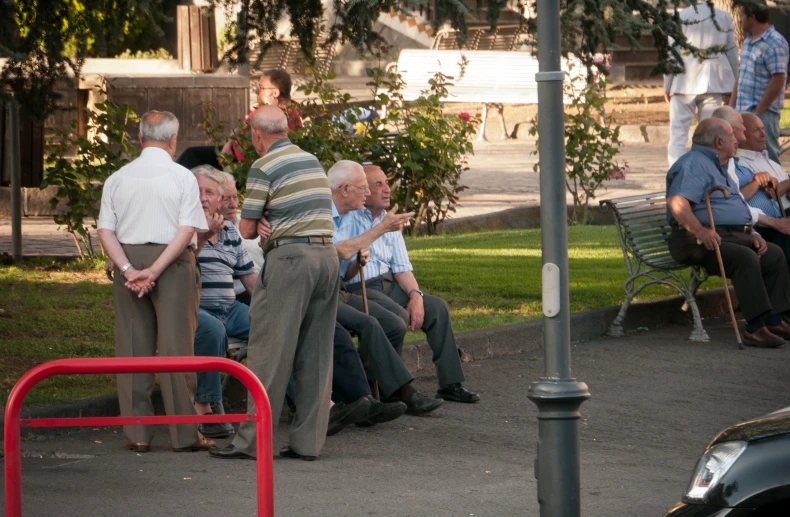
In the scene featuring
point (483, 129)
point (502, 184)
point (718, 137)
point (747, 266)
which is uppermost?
point (483, 129)

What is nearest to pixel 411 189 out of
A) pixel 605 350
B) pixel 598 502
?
pixel 605 350

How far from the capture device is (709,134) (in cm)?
1016

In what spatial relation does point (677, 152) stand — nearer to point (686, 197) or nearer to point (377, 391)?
point (686, 197)

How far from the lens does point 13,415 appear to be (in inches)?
168

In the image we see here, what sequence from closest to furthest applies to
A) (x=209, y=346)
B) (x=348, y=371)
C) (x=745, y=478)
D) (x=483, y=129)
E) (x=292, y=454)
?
(x=745, y=478), (x=292, y=454), (x=209, y=346), (x=348, y=371), (x=483, y=129)

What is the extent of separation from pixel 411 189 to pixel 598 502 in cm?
840

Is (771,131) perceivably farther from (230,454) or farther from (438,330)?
(230,454)

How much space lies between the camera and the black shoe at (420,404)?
7.76 m

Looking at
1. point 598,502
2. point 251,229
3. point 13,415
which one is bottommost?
point 598,502

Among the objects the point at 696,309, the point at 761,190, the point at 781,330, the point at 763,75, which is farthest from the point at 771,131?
the point at 696,309

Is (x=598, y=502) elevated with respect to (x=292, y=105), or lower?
lower

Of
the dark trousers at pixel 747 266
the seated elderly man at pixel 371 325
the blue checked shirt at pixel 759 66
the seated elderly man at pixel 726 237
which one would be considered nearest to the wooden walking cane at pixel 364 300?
the seated elderly man at pixel 371 325

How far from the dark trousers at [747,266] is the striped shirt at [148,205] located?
448 centimetres

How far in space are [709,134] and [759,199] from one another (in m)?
1.09
